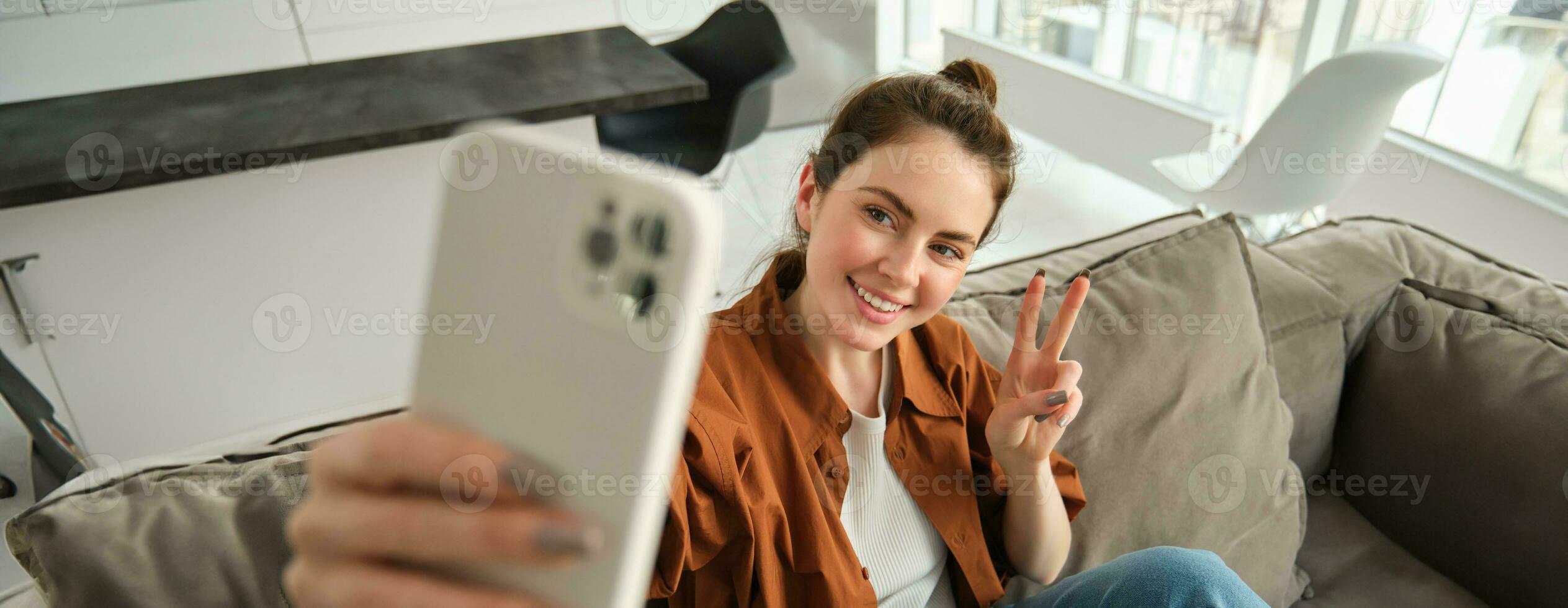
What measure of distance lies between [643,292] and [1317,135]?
2718mm

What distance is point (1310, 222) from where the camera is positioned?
3285 millimetres

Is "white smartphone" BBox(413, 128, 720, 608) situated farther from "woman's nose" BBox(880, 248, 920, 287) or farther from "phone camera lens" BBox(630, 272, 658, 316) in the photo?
"woman's nose" BBox(880, 248, 920, 287)

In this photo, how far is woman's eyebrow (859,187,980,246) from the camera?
37.1 inches

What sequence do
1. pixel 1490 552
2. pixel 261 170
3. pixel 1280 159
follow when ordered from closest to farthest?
pixel 1490 552 < pixel 261 170 < pixel 1280 159

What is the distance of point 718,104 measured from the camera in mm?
2871

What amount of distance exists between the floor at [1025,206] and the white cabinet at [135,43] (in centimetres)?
165

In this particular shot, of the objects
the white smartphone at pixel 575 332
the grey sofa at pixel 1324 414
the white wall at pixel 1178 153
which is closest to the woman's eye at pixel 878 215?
the grey sofa at pixel 1324 414

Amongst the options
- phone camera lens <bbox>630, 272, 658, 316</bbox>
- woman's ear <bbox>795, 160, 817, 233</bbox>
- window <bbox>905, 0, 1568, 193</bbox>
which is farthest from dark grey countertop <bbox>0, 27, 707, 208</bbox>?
window <bbox>905, 0, 1568, 193</bbox>

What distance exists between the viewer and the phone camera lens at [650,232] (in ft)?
1.23

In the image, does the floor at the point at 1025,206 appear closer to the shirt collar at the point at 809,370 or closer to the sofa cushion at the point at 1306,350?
the sofa cushion at the point at 1306,350

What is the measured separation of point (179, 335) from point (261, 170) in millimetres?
465

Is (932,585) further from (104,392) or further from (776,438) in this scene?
(104,392)

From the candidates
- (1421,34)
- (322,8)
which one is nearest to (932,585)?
(322,8)

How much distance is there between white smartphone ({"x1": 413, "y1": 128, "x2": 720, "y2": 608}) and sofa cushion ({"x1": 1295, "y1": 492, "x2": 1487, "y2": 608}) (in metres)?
1.38
